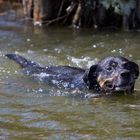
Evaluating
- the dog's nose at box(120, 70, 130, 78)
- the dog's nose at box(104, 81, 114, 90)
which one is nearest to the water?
the dog's nose at box(104, 81, 114, 90)

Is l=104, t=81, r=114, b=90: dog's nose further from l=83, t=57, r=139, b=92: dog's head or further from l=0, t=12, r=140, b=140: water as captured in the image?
l=0, t=12, r=140, b=140: water

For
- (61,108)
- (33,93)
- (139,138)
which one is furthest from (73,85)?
(139,138)

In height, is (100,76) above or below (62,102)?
above

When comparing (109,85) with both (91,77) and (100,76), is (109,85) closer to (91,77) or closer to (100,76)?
(100,76)

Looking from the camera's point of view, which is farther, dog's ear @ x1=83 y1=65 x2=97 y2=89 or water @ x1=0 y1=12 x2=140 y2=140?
dog's ear @ x1=83 y1=65 x2=97 y2=89

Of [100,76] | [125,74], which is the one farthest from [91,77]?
[125,74]

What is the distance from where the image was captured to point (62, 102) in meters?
6.30

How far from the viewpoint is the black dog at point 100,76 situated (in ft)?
20.8

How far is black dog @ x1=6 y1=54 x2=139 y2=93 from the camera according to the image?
635cm

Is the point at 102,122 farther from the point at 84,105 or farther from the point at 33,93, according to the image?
the point at 33,93

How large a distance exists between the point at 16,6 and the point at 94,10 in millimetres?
Answer: 3075

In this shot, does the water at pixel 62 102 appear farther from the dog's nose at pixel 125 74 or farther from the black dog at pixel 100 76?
Answer: the dog's nose at pixel 125 74

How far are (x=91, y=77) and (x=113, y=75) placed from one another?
400 millimetres

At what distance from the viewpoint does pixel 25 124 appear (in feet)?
17.6
